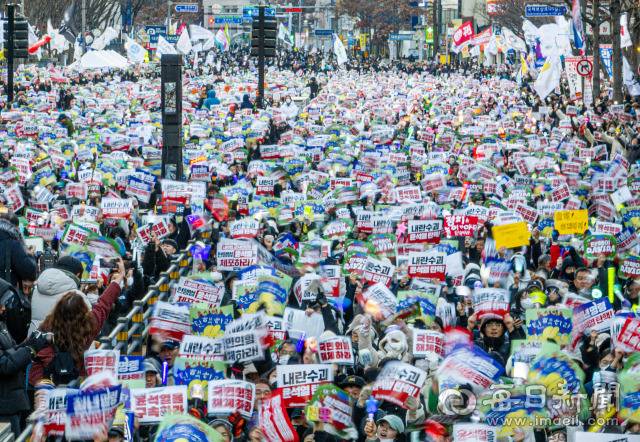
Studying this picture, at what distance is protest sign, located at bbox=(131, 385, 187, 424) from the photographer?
27.0 ft

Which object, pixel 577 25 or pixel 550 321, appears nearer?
pixel 550 321

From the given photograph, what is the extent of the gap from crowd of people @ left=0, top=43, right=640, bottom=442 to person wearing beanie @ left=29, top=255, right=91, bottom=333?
0.04 feet

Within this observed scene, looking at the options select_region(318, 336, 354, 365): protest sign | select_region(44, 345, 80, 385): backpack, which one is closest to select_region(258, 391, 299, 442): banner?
select_region(44, 345, 80, 385): backpack

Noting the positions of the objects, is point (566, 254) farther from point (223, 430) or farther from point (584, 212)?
point (223, 430)

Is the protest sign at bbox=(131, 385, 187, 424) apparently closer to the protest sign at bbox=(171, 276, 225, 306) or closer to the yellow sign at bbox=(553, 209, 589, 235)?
the protest sign at bbox=(171, 276, 225, 306)

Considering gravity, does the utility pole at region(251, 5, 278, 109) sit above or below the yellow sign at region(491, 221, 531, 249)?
above

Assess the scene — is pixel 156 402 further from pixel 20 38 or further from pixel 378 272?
pixel 20 38

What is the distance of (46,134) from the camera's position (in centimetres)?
2938

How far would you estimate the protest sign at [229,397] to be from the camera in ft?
27.9

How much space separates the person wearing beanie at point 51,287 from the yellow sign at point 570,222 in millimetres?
7692

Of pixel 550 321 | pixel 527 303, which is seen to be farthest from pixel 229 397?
pixel 527 303

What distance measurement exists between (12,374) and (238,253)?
20.0 ft

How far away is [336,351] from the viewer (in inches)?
388

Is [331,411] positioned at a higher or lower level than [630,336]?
lower
